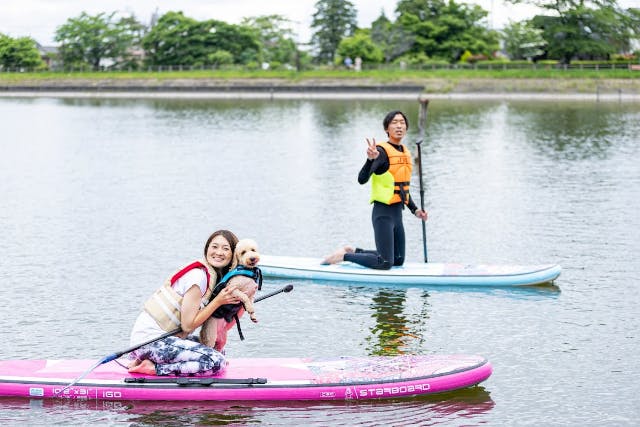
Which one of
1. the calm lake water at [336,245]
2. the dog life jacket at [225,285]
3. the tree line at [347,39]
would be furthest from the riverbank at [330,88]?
the dog life jacket at [225,285]

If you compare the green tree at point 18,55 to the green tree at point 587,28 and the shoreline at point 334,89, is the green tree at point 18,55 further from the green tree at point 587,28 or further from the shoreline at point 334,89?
the green tree at point 587,28

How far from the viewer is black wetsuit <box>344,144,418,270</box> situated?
15.0m

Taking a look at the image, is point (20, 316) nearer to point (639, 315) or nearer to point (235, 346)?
point (235, 346)

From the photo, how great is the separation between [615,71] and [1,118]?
51.0 m

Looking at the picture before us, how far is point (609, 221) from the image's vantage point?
74.2ft

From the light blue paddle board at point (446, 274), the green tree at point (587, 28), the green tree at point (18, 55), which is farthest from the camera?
the green tree at point (18, 55)

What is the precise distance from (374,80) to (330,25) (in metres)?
27.4

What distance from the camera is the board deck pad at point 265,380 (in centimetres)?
1007

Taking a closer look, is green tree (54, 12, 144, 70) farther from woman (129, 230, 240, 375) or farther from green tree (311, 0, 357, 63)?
woman (129, 230, 240, 375)

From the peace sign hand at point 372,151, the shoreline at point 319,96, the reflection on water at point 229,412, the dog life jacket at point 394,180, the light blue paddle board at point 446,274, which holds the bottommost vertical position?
the reflection on water at point 229,412

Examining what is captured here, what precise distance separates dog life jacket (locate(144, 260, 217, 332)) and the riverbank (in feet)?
240

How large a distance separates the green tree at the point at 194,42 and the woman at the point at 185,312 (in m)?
98.3

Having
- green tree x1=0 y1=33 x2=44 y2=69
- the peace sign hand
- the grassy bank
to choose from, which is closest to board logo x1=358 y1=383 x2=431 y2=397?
the peace sign hand

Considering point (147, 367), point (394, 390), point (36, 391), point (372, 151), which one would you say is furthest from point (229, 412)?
point (372, 151)
